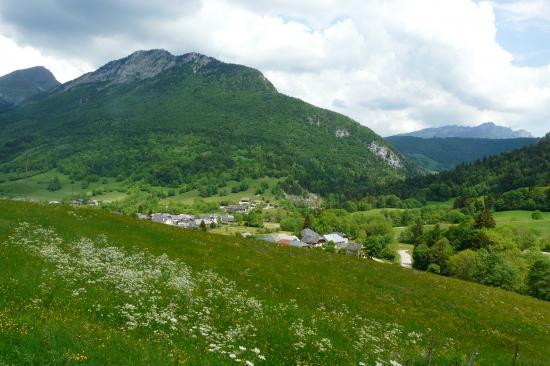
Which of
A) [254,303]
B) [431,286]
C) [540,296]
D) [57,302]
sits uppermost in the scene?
[57,302]

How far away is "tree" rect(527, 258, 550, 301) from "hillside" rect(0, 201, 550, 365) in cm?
3310

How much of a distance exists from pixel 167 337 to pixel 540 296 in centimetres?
7360

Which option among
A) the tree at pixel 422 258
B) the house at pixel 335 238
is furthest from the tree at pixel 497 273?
the house at pixel 335 238

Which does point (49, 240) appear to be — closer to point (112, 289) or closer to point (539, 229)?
point (112, 289)

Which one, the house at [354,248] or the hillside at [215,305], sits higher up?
the hillside at [215,305]

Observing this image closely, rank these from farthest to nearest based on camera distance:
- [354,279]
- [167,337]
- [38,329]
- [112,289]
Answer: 1. [354,279]
2. [112,289]
3. [167,337]
4. [38,329]

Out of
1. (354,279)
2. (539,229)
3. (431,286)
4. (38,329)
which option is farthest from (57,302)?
(539,229)

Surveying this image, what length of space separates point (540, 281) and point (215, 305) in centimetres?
6790

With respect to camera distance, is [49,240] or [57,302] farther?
[49,240]

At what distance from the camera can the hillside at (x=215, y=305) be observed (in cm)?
1392

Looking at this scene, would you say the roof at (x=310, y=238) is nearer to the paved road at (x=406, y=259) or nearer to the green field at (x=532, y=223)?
the paved road at (x=406, y=259)

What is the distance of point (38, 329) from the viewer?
12719 millimetres

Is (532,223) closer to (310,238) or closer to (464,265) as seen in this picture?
(310,238)

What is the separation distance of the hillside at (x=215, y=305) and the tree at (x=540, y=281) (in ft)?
109
